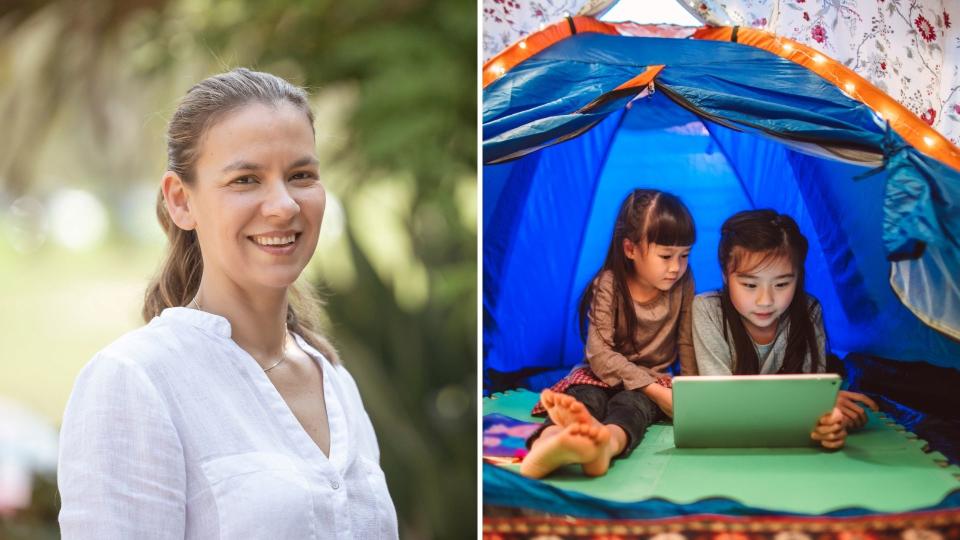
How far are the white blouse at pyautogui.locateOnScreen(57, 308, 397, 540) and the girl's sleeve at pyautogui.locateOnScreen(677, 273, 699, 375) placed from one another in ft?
2.49

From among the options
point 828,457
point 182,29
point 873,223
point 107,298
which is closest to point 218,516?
point 828,457

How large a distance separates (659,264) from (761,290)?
0.19 metres

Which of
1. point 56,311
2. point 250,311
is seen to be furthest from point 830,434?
point 56,311

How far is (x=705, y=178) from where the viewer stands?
1.84m

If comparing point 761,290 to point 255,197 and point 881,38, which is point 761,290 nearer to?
point 881,38

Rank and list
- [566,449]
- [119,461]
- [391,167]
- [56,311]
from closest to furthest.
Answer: [119,461], [566,449], [391,167], [56,311]

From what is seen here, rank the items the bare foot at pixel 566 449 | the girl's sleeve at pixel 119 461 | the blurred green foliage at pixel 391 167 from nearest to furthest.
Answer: the girl's sleeve at pixel 119 461
the bare foot at pixel 566 449
the blurred green foliage at pixel 391 167

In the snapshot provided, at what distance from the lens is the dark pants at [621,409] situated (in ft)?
5.84

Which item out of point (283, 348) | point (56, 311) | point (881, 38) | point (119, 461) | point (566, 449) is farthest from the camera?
point (56, 311)

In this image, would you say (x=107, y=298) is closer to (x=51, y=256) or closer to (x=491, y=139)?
(x=51, y=256)

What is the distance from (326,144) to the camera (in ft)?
8.09

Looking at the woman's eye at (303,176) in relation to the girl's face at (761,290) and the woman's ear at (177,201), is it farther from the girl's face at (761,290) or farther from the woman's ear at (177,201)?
the girl's face at (761,290)

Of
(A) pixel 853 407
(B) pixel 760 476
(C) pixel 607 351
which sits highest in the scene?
(C) pixel 607 351

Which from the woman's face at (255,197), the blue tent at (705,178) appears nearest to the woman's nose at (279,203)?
the woman's face at (255,197)
